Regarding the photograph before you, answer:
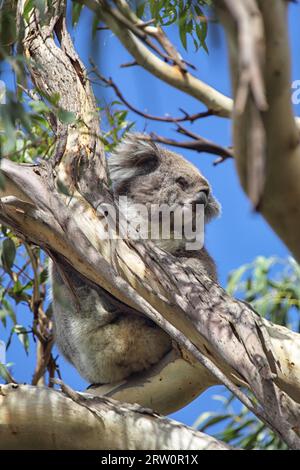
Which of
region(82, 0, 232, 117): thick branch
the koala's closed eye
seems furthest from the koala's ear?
region(82, 0, 232, 117): thick branch

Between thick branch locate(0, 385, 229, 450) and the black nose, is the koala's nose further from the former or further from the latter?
thick branch locate(0, 385, 229, 450)

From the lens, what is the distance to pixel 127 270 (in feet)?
8.91

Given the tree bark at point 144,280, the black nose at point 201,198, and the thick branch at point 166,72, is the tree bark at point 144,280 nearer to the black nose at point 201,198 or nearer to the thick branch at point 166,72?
the thick branch at point 166,72

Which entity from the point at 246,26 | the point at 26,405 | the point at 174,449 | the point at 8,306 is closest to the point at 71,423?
the point at 26,405

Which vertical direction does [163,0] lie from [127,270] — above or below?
above

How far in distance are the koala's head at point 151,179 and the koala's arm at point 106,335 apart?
2.45 feet

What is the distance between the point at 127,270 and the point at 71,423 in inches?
25.0

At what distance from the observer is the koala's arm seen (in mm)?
3227

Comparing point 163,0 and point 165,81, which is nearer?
point 165,81

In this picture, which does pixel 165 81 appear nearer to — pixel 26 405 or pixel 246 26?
pixel 246 26

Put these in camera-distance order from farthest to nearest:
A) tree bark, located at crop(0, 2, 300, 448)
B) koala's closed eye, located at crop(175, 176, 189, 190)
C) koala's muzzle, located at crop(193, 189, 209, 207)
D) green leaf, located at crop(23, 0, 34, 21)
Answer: koala's closed eye, located at crop(175, 176, 189, 190) < koala's muzzle, located at crop(193, 189, 209, 207) < green leaf, located at crop(23, 0, 34, 21) < tree bark, located at crop(0, 2, 300, 448)

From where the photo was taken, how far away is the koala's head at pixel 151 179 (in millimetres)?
3877

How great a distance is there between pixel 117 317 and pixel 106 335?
0.29ft
